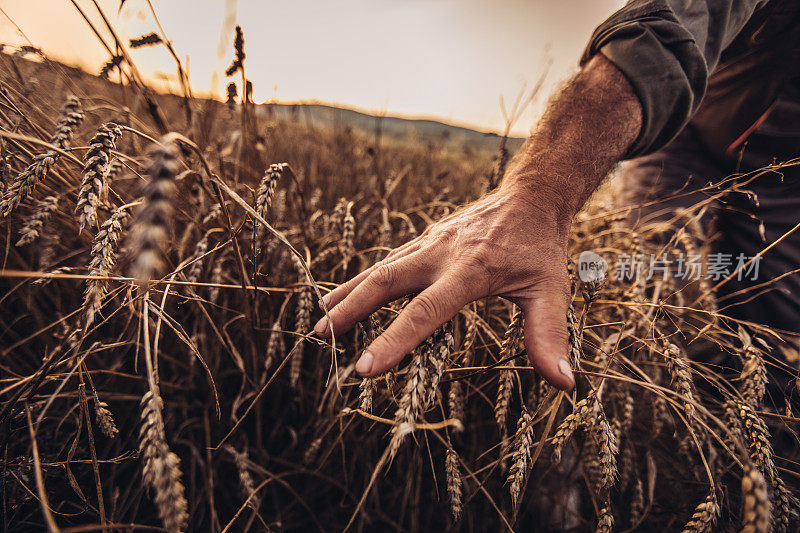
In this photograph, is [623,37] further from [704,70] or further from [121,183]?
[121,183]

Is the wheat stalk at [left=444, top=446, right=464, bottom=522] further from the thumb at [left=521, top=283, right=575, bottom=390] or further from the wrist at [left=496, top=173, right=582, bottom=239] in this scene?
the wrist at [left=496, top=173, right=582, bottom=239]

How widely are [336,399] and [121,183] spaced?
197 cm

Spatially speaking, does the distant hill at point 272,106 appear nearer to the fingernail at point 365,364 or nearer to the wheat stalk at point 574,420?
the wheat stalk at point 574,420

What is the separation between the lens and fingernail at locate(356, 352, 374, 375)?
73 cm

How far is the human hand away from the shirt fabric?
0.64 meters

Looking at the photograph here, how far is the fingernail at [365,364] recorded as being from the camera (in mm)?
730

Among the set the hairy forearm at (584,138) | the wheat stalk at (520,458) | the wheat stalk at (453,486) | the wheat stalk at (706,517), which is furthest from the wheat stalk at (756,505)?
the hairy forearm at (584,138)

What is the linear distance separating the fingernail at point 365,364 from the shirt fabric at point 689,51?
1300mm

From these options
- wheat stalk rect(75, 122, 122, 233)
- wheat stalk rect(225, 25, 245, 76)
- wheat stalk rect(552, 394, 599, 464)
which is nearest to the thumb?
wheat stalk rect(552, 394, 599, 464)

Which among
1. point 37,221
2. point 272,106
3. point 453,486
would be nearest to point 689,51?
→ point 453,486

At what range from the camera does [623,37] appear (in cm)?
119

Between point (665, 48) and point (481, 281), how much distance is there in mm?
1144

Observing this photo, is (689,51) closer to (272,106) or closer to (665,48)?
(665,48)

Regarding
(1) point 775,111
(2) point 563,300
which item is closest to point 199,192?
(2) point 563,300
